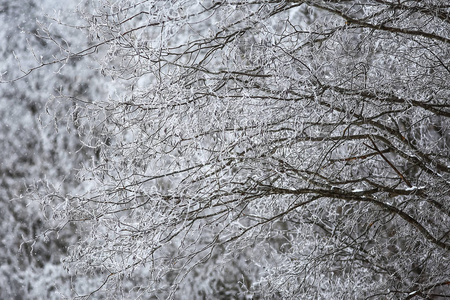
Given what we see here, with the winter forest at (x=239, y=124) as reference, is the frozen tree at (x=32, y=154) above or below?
above

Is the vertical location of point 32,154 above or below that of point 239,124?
above

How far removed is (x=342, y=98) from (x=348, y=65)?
0.60 meters

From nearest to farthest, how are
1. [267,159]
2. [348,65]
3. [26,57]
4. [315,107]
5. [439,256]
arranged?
[315,107] < [267,159] < [348,65] < [439,256] < [26,57]

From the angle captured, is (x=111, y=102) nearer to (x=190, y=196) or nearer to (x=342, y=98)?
(x=190, y=196)

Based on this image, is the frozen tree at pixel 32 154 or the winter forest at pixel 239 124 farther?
the frozen tree at pixel 32 154

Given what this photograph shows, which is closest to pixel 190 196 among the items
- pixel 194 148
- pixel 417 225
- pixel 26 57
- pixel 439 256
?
pixel 194 148

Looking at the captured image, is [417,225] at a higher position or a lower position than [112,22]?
lower

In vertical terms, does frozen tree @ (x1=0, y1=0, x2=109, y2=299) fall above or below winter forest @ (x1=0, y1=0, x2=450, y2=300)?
above

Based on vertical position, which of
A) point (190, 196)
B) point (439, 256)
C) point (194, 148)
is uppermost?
point (194, 148)

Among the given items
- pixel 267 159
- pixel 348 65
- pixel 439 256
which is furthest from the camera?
pixel 439 256

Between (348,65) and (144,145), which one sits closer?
(144,145)

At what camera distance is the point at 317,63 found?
362 centimetres

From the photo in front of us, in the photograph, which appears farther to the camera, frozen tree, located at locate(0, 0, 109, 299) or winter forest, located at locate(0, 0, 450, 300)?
frozen tree, located at locate(0, 0, 109, 299)

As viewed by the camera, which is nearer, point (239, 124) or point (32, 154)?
point (239, 124)
